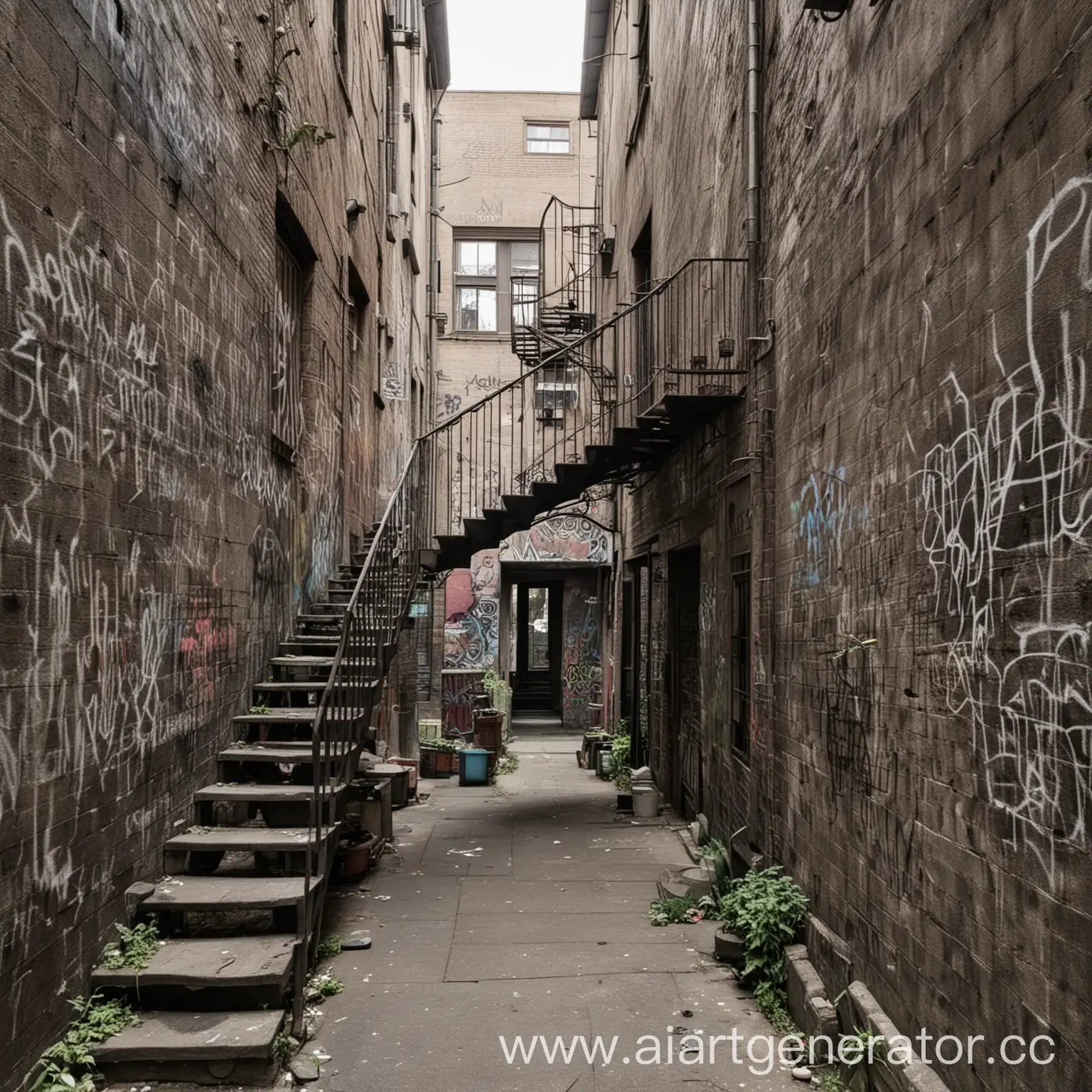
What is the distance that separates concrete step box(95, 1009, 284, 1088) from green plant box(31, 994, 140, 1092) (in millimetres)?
47

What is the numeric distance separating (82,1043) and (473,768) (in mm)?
9612

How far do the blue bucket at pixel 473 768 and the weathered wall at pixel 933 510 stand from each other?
24.5 feet

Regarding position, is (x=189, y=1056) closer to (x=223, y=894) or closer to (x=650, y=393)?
(x=223, y=894)

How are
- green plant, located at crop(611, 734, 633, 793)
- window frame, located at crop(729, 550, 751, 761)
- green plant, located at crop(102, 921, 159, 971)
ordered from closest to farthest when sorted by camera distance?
green plant, located at crop(102, 921, 159, 971) < window frame, located at crop(729, 550, 751, 761) < green plant, located at crop(611, 734, 633, 793)

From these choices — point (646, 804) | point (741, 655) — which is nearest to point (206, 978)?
point (741, 655)

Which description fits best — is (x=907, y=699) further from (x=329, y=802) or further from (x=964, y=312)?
(x=329, y=802)

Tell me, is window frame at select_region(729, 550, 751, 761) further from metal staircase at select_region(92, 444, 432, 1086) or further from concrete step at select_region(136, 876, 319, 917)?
concrete step at select_region(136, 876, 319, 917)

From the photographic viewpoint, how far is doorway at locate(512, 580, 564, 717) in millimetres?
24609

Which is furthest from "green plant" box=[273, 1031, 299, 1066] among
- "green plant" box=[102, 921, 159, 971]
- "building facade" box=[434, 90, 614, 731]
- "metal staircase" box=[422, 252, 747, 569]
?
"building facade" box=[434, 90, 614, 731]

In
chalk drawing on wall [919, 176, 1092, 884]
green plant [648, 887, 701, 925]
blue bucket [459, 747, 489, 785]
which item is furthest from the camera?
blue bucket [459, 747, 489, 785]

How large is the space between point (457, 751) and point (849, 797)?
1059 centimetres

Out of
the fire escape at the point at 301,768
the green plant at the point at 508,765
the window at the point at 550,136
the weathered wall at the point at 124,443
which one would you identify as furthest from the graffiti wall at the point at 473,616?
the weathered wall at the point at 124,443

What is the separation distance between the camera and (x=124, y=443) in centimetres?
477

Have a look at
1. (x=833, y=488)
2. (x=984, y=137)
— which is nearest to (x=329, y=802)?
(x=833, y=488)
